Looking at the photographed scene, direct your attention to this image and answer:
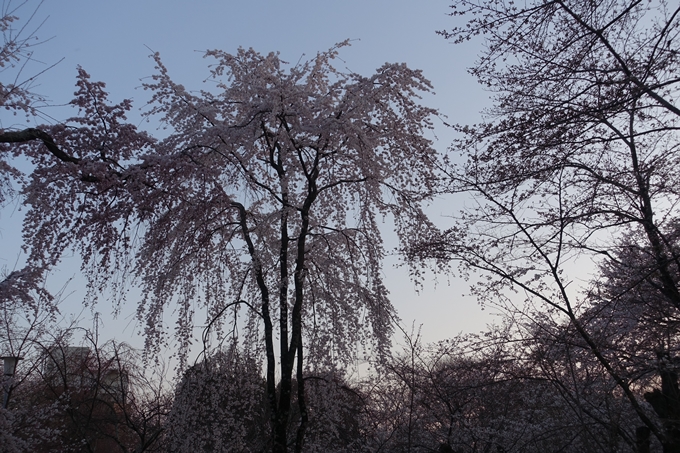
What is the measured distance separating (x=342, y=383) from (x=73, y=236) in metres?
5.06

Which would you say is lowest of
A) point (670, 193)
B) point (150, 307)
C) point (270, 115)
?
point (150, 307)

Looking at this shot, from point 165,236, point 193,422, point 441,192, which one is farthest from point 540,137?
point 193,422

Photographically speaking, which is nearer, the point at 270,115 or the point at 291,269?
the point at 270,115

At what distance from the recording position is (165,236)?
6898 mm

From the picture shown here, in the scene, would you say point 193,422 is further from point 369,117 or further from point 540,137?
point 540,137

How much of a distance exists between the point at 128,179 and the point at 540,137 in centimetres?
460

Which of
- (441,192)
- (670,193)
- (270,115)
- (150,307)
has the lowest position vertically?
(150,307)

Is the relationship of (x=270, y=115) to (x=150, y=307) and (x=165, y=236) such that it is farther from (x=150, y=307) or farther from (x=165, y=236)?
(x=150, y=307)

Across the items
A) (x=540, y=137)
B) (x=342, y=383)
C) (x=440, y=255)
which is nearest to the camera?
(x=540, y=137)

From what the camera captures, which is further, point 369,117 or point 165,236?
point 369,117

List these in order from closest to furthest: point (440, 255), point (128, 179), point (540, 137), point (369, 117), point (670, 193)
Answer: point (540, 137) < point (128, 179) < point (670, 193) < point (440, 255) < point (369, 117)

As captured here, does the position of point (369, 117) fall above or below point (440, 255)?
above

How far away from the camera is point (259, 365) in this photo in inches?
346

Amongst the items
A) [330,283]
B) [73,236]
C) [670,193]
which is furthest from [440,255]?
[73,236]
